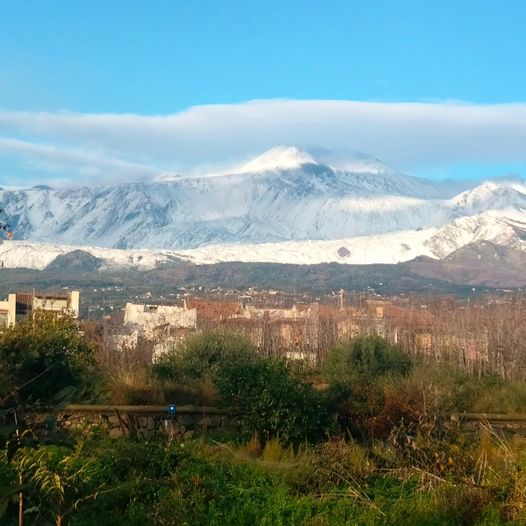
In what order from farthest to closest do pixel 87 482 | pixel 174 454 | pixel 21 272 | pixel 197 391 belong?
pixel 21 272, pixel 197 391, pixel 174 454, pixel 87 482

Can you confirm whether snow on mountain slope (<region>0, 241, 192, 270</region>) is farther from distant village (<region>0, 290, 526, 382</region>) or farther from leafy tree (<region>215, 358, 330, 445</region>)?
leafy tree (<region>215, 358, 330, 445</region>)

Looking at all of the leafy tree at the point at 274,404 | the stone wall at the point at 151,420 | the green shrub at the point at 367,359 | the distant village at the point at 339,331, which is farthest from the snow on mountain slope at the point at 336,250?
the leafy tree at the point at 274,404

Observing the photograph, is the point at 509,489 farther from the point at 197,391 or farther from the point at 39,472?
the point at 197,391

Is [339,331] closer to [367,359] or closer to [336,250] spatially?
[367,359]

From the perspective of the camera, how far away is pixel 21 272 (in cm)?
11412

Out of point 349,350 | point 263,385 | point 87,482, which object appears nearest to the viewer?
point 87,482

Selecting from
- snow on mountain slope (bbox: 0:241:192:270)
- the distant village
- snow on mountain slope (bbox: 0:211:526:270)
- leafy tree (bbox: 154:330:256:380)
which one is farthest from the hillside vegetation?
snow on mountain slope (bbox: 0:211:526:270)

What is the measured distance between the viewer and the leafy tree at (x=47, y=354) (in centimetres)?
1251

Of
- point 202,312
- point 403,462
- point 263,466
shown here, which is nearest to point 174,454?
point 263,466

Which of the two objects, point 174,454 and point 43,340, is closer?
point 174,454

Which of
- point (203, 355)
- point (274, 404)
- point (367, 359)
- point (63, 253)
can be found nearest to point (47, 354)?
point (203, 355)

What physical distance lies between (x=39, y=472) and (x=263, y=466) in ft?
11.4

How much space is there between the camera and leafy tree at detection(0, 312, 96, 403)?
41.0ft

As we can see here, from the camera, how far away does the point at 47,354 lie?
13.7m
